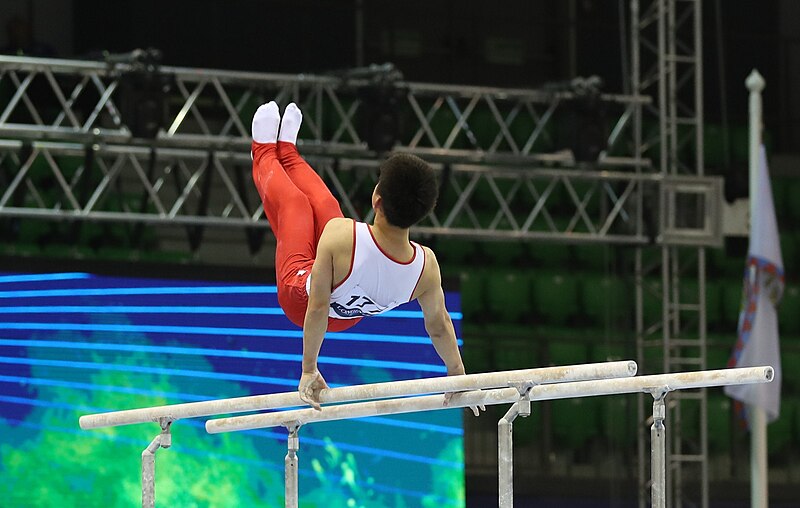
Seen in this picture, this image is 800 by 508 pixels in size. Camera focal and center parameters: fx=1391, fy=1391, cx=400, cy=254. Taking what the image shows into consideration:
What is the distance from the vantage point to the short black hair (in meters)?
4.36

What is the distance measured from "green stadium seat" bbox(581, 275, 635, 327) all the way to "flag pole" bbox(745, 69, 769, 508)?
1538 mm

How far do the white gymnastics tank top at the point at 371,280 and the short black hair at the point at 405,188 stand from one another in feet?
0.41

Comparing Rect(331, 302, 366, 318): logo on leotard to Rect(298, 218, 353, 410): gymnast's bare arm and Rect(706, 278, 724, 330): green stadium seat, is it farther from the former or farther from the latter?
Rect(706, 278, 724, 330): green stadium seat

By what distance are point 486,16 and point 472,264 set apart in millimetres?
2433

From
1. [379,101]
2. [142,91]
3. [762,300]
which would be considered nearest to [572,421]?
[762,300]

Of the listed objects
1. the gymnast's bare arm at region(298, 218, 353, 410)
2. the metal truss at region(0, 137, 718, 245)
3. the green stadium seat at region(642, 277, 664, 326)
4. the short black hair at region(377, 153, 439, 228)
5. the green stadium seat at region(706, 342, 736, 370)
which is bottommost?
the gymnast's bare arm at region(298, 218, 353, 410)

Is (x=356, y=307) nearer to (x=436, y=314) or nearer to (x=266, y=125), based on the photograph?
(x=436, y=314)

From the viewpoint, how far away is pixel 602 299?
11.6 metres

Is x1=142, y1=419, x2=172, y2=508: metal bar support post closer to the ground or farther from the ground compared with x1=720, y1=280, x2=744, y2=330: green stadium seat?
closer to the ground

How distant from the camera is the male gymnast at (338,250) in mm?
4395

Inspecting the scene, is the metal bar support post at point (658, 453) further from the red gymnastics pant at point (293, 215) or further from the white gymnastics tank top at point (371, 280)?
the red gymnastics pant at point (293, 215)

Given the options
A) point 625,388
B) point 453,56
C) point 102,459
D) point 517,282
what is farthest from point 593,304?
point 625,388

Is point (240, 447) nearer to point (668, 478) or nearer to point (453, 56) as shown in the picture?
point (668, 478)

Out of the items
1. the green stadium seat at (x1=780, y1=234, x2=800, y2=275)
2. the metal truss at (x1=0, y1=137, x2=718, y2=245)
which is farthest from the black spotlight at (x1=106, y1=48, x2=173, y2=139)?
the green stadium seat at (x1=780, y1=234, x2=800, y2=275)
